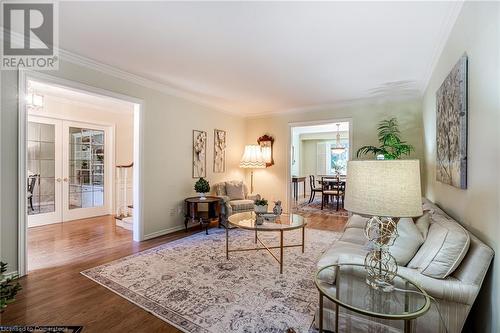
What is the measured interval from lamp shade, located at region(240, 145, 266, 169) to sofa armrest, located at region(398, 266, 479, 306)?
4298 mm

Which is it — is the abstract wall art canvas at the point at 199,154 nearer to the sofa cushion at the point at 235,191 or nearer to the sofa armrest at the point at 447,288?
the sofa cushion at the point at 235,191

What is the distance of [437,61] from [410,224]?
7.29ft

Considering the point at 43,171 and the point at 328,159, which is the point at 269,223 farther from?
the point at 328,159

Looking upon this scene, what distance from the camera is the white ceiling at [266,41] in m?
2.08

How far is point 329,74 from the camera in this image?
3547mm

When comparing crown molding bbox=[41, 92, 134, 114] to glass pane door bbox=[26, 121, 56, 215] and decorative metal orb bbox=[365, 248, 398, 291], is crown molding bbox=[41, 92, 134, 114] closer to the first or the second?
glass pane door bbox=[26, 121, 56, 215]

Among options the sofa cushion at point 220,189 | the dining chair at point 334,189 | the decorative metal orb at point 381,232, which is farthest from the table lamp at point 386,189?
the dining chair at point 334,189

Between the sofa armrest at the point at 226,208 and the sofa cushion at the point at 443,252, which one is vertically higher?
the sofa cushion at the point at 443,252

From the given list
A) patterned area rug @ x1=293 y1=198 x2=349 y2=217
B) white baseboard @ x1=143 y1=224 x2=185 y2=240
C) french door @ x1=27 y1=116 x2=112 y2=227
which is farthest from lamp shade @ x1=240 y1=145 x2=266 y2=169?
french door @ x1=27 y1=116 x2=112 y2=227

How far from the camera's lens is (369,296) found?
138cm

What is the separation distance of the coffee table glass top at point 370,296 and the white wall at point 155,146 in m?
3.07

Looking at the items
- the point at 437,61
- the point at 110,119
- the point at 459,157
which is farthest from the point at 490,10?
the point at 110,119

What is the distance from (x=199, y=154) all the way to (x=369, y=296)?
4026mm

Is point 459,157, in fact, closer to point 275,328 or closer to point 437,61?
point 437,61
